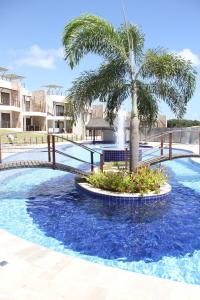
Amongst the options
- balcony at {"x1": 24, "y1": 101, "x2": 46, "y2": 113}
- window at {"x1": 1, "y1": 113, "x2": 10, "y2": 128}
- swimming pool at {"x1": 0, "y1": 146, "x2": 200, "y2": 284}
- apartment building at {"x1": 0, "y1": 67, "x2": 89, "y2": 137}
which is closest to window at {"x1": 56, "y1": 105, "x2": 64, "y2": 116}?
apartment building at {"x1": 0, "y1": 67, "x2": 89, "y2": 137}

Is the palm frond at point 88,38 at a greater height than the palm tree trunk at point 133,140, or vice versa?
the palm frond at point 88,38

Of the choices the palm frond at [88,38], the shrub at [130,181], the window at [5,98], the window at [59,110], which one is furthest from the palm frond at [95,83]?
the window at [59,110]

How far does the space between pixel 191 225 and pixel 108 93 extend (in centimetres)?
601

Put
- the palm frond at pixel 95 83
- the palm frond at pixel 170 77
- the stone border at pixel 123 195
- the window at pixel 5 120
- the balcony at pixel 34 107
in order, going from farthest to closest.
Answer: the balcony at pixel 34 107
the window at pixel 5 120
the palm frond at pixel 95 83
the palm frond at pixel 170 77
the stone border at pixel 123 195

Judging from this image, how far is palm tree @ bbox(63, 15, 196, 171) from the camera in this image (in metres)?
10.2

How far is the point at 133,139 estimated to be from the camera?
33.7 ft

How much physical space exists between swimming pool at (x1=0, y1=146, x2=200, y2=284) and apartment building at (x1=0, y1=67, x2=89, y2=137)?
24121mm

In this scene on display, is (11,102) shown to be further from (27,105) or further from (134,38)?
(134,38)

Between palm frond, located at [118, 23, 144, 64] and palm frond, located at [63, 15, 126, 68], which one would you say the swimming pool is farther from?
palm frond, located at [118, 23, 144, 64]

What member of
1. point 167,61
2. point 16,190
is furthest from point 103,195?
point 167,61

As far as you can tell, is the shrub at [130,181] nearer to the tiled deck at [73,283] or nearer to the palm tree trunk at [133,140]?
the palm tree trunk at [133,140]

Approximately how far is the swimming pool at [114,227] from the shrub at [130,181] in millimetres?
571

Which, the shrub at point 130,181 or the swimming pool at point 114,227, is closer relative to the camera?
the swimming pool at point 114,227

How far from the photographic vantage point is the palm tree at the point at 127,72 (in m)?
10.2
